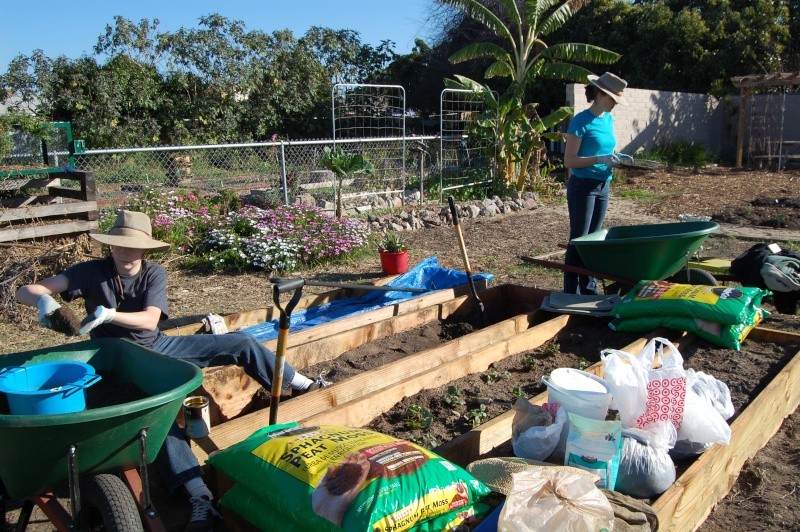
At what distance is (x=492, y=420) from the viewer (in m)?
3.24

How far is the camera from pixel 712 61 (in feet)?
68.5

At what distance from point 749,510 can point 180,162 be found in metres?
11.4

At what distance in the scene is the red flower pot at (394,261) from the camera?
6.94 meters

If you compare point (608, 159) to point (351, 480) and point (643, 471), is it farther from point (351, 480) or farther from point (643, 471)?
point (351, 480)

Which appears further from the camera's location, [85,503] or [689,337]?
[689,337]

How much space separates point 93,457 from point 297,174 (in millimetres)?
9457

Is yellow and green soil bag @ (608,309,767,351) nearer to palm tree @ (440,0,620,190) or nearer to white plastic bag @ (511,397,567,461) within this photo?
white plastic bag @ (511,397,567,461)

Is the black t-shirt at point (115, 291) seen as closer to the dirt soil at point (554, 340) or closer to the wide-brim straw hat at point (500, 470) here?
the dirt soil at point (554, 340)

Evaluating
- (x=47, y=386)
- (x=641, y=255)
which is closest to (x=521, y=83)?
(x=641, y=255)

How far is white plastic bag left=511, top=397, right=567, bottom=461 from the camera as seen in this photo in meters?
2.82

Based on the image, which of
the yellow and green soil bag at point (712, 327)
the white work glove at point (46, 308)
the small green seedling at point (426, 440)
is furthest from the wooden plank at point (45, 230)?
A: the yellow and green soil bag at point (712, 327)

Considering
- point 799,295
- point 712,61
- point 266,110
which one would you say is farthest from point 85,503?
point 712,61

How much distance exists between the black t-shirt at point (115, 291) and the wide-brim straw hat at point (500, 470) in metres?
1.70

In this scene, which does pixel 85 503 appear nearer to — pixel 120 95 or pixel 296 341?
pixel 296 341
